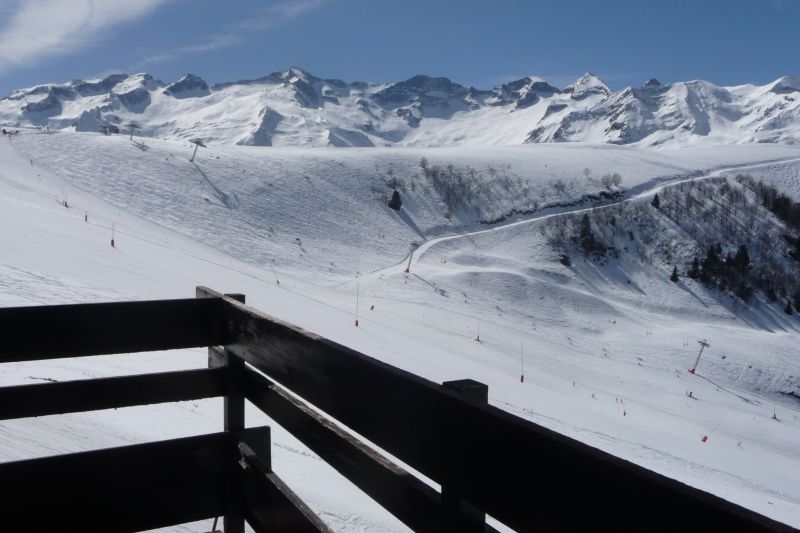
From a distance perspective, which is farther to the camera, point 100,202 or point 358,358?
point 100,202

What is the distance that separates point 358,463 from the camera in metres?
2.48

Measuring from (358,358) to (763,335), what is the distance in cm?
5211

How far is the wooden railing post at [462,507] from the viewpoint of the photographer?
6.13 feet

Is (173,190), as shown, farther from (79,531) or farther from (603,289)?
(79,531)

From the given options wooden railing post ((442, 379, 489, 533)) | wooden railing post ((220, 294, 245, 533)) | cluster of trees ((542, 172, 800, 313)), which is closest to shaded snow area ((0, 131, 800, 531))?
wooden railing post ((220, 294, 245, 533))

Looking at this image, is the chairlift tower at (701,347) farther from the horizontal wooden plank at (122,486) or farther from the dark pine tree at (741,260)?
the horizontal wooden plank at (122,486)

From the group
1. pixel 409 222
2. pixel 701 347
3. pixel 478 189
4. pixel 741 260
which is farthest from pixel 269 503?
pixel 741 260

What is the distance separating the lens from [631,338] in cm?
4100

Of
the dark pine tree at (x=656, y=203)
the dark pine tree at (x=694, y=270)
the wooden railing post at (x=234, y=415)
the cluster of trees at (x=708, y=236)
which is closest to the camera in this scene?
the wooden railing post at (x=234, y=415)

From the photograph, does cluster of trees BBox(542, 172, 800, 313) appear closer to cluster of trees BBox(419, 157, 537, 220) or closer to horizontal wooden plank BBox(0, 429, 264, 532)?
cluster of trees BBox(419, 157, 537, 220)

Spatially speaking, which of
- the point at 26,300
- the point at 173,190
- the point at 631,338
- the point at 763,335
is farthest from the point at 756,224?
the point at 26,300

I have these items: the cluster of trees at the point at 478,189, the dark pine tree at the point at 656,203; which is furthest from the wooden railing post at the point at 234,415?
the dark pine tree at the point at 656,203

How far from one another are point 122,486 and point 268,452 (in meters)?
0.75

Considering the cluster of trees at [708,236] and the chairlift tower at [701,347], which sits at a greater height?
the cluster of trees at [708,236]
